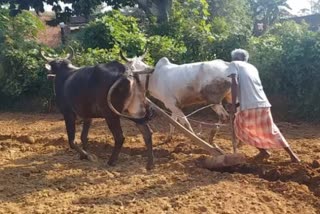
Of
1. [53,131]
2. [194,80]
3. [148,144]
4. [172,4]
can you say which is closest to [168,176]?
[148,144]

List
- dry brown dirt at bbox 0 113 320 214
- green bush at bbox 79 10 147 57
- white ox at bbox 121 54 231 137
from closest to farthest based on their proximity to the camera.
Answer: dry brown dirt at bbox 0 113 320 214
white ox at bbox 121 54 231 137
green bush at bbox 79 10 147 57

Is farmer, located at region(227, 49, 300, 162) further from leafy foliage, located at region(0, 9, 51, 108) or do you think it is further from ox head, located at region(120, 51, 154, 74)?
leafy foliage, located at region(0, 9, 51, 108)

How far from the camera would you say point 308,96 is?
10125 mm

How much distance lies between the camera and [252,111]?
20.3 ft

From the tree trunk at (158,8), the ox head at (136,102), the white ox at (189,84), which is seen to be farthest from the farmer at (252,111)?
the tree trunk at (158,8)

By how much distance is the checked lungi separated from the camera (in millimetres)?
6188

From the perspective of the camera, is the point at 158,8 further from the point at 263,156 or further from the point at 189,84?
the point at 263,156

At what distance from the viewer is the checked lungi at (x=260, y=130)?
20.3ft

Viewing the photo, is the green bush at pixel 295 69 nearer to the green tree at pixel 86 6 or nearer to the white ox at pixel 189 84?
the white ox at pixel 189 84

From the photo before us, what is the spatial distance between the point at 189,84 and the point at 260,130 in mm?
1769

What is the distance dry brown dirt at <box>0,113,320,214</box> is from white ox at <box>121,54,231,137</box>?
661 mm

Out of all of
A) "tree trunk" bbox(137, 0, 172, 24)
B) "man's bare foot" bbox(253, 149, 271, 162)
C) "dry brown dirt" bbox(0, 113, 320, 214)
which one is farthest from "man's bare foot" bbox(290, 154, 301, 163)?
"tree trunk" bbox(137, 0, 172, 24)

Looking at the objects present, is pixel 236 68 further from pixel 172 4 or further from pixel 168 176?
pixel 172 4

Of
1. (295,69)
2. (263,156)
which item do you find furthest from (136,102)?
(295,69)
